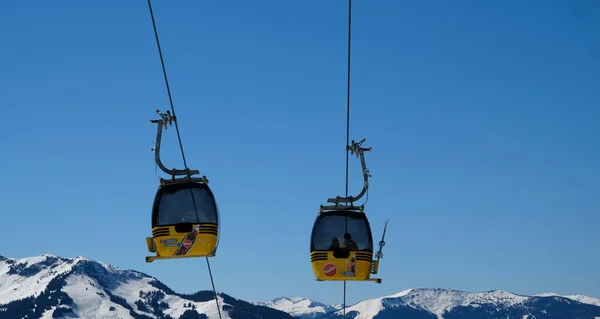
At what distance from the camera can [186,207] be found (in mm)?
28094

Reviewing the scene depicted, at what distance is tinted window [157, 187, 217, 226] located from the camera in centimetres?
2803

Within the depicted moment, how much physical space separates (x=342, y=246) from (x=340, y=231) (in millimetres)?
485

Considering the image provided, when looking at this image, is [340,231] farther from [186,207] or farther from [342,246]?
[186,207]

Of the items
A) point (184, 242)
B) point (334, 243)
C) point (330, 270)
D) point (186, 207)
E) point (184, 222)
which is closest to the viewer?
point (184, 242)

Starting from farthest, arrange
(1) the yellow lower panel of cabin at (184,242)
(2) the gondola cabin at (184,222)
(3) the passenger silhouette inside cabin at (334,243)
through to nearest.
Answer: (3) the passenger silhouette inside cabin at (334,243) → (2) the gondola cabin at (184,222) → (1) the yellow lower panel of cabin at (184,242)

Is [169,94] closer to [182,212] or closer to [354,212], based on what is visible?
[182,212]

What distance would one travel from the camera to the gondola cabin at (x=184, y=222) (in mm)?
27609

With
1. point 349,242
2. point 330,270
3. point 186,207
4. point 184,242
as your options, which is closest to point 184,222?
point 186,207

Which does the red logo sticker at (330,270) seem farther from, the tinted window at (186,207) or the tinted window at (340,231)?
the tinted window at (186,207)

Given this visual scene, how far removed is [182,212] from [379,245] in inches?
284

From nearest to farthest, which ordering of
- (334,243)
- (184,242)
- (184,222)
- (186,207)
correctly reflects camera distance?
1. (184,242)
2. (184,222)
3. (186,207)
4. (334,243)

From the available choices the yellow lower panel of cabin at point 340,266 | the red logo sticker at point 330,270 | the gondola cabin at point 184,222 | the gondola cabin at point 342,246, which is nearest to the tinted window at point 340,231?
the gondola cabin at point 342,246

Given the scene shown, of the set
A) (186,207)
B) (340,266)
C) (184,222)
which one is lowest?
(340,266)

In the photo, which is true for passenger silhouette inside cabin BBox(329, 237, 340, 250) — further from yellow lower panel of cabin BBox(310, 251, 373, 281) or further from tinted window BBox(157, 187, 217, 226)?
tinted window BBox(157, 187, 217, 226)
